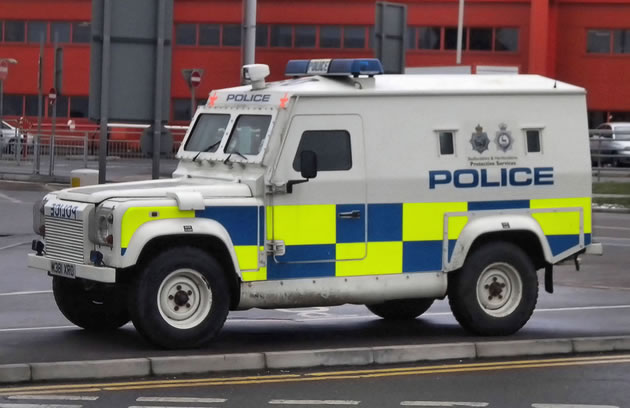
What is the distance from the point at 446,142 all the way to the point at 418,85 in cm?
53

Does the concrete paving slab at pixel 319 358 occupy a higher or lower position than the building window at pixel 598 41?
lower

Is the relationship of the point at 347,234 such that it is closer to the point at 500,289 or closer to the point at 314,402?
the point at 500,289

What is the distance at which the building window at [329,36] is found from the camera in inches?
2635

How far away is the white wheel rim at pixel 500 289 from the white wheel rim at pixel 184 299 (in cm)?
248

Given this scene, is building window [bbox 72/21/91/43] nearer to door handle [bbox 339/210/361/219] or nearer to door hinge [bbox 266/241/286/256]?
door handle [bbox 339/210/361/219]

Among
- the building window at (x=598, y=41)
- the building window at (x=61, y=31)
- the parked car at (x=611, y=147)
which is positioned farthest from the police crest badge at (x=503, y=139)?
the building window at (x=61, y=31)

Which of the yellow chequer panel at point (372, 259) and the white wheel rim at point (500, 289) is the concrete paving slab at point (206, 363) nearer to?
the yellow chequer panel at point (372, 259)

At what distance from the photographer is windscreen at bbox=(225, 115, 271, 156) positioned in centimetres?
1260

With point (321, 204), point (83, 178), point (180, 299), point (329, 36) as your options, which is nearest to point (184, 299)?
point (180, 299)

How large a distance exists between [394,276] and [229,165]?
64.6 inches

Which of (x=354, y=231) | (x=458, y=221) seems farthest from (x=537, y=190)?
(x=354, y=231)

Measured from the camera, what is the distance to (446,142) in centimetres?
1300

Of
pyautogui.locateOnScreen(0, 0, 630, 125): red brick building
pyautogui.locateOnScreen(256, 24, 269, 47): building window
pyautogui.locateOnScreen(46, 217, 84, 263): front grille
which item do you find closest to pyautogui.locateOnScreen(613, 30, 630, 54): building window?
pyautogui.locateOnScreen(0, 0, 630, 125): red brick building

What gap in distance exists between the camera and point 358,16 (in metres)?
66.6
